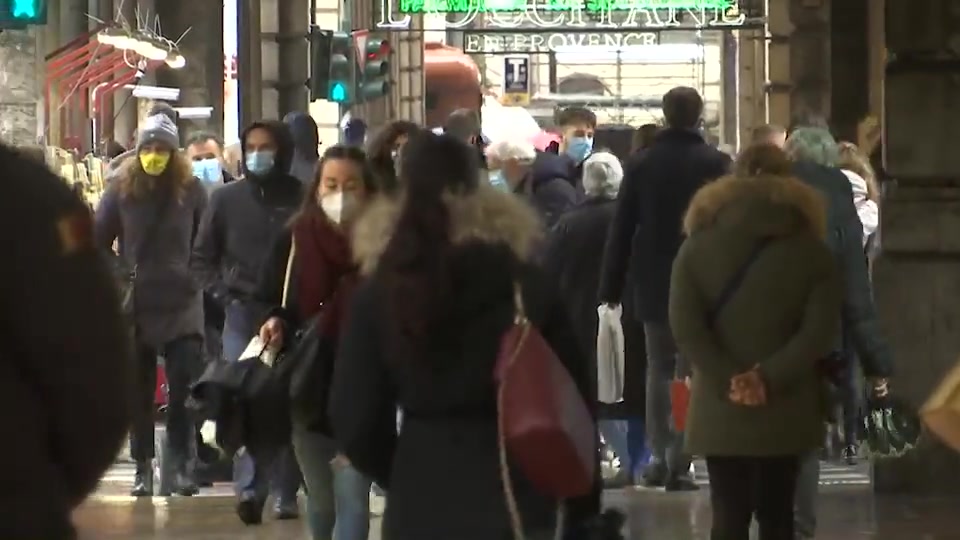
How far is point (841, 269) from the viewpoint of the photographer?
10.4 metres

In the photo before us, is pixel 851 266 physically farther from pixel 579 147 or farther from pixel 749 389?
pixel 579 147

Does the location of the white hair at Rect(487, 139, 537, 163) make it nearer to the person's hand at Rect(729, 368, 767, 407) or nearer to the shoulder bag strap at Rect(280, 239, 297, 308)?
the shoulder bag strap at Rect(280, 239, 297, 308)

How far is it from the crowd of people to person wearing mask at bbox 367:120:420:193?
0.02 meters

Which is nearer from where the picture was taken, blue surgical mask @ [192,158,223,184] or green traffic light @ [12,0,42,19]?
green traffic light @ [12,0,42,19]

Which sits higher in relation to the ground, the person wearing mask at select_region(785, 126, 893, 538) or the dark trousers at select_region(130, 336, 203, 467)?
the person wearing mask at select_region(785, 126, 893, 538)

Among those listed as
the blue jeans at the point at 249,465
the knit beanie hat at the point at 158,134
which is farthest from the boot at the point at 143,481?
the knit beanie hat at the point at 158,134

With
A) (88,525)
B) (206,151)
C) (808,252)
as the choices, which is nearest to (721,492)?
(808,252)

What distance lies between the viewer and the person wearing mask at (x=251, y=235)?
1112 centimetres

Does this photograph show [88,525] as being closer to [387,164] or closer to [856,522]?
[387,164]

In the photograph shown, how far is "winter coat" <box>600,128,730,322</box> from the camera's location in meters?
12.0

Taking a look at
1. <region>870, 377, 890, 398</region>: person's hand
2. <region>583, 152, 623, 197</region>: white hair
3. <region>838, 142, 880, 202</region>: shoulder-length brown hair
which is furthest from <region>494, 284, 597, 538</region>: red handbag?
<region>838, 142, 880, 202</region>: shoulder-length brown hair

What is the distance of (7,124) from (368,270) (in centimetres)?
1689

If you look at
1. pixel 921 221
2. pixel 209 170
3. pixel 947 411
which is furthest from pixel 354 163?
pixel 209 170

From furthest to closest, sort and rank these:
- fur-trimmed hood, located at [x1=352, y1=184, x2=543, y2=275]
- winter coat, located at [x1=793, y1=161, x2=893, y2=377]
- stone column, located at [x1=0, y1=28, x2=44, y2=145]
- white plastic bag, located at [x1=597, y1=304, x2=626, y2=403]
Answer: stone column, located at [x1=0, y1=28, x2=44, y2=145] → white plastic bag, located at [x1=597, y1=304, x2=626, y2=403] → winter coat, located at [x1=793, y1=161, x2=893, y2=377] → fur-trimmed hood, located at [x1=352, y1=184, x2=543, y2=275]
